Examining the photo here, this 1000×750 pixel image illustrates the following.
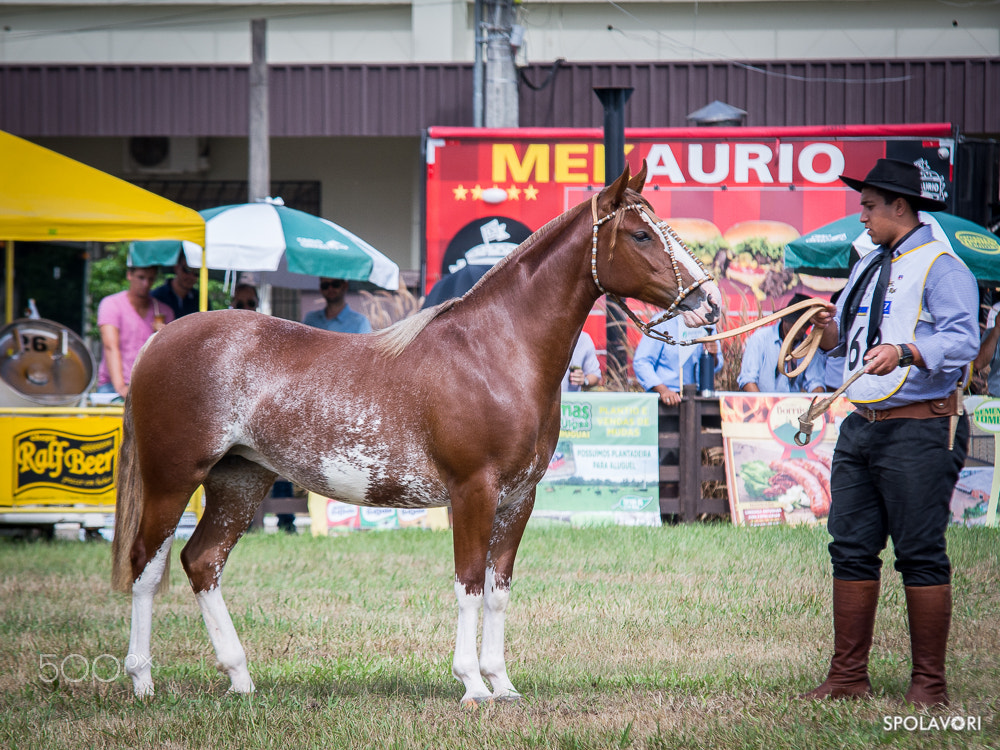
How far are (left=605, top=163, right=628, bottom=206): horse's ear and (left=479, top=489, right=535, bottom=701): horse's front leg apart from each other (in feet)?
4.44

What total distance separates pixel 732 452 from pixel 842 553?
4.84 m

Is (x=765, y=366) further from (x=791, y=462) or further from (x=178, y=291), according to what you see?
(x=178, y=291)

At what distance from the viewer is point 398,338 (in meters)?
4.62

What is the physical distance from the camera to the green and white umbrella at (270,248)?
32.8ft

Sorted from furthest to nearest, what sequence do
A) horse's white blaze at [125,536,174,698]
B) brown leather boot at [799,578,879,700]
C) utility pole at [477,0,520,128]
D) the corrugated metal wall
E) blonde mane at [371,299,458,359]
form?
Result: 1. the corrugated metal wall
2. utility pole at [477,0,520,128]
3. horse's white blaze at [125,536,174,698]
4. blonde mane at [371,299,458,359]
5. brown leather boot at [799,578,879,700]

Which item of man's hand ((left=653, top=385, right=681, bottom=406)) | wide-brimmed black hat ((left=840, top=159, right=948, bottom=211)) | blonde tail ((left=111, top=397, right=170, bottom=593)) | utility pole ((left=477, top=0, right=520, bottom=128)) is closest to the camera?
wide-brimmed black hat ((left=840, top=159, right=948, bottom=211))

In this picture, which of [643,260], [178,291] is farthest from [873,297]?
[178,291]

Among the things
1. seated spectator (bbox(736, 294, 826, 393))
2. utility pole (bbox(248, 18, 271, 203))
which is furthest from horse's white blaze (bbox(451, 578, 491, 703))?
utility pole (bbox(248, 18, 271, 203))

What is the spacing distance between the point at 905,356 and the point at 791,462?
207 inches

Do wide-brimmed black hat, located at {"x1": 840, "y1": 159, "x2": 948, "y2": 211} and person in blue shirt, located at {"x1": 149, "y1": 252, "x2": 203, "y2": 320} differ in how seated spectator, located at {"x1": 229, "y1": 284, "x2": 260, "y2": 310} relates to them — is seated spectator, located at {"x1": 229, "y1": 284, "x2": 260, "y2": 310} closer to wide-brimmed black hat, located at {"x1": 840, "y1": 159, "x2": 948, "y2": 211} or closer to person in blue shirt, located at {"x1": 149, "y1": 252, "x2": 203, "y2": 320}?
person in blue shirt, located at {"x1": 149, "y1": 252, "x2": 203, "y2": 320}

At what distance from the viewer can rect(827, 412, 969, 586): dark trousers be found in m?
4.26

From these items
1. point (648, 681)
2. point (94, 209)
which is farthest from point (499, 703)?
point (94, 209)

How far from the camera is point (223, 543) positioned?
493 cm

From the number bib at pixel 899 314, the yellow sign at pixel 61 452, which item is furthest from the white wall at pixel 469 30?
the number bib at pixel 899 314
